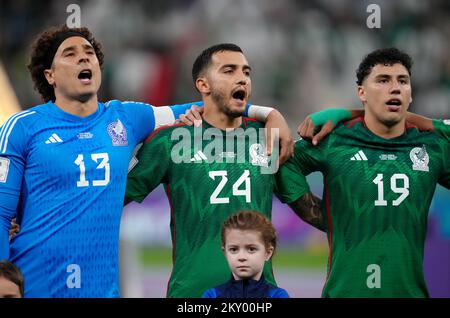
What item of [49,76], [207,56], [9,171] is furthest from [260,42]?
[9,171]

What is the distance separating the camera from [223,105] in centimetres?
559

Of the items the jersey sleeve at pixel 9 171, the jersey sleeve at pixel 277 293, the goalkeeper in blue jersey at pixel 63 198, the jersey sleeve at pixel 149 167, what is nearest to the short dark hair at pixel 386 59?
the jersey sleeve at pixel 149 167

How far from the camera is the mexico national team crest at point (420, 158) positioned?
564 centimetres

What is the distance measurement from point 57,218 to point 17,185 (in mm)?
293

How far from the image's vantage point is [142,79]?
11617 millimetres

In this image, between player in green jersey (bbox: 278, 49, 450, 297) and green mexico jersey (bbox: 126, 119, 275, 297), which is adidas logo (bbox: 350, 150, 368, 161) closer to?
player in green jersey (bbox: 278, 49, 450, 297)

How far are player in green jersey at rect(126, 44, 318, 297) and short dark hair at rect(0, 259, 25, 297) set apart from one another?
0.97 meters

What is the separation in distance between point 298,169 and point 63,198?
4.95 feet

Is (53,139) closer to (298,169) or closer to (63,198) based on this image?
(63,198)

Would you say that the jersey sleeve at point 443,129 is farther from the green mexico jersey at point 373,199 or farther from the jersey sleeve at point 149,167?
the jersey sleeve at point 149,167

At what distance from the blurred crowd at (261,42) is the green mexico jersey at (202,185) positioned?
5.47 meters

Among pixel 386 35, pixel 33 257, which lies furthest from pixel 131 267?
pixel 386 35

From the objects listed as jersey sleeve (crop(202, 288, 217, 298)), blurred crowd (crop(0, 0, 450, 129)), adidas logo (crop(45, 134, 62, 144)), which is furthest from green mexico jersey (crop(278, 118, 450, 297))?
blurred crowd (crop(0, 0, 450, 129))

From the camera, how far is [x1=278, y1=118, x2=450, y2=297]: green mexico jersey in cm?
552
